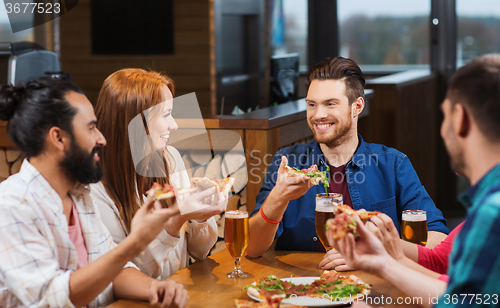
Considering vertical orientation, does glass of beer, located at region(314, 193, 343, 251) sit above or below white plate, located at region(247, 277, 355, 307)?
above

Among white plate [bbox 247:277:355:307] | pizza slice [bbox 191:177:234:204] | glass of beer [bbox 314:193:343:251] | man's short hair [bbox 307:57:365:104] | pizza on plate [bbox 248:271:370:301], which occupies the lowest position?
white plate [bbox 247:277:355:307]

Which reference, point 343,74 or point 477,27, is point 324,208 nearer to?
point 343,74

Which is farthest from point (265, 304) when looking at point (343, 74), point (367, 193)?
point (343, 74)

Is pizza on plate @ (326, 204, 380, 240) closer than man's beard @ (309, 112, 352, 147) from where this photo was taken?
Yes

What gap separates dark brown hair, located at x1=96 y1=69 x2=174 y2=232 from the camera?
6.02ft

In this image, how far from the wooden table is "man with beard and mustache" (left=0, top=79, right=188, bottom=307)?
111mm

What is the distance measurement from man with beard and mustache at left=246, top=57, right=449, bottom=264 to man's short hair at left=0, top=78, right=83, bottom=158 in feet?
2.86

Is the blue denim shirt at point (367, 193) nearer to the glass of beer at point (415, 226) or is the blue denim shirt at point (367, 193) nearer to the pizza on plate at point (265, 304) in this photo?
the glass of beer at point (415, 226)

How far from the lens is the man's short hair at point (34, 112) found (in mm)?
1404

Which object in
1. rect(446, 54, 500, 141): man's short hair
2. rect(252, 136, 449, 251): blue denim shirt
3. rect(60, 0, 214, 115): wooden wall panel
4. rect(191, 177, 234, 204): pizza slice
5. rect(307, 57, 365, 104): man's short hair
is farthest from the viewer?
rect(60, 0, 214, 115): wooden wall panel

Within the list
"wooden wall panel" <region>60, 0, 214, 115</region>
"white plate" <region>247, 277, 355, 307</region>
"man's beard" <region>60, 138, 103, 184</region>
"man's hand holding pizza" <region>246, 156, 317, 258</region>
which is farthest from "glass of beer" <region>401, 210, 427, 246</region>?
"wooden wall panel" <region>60, 0, 214, 115</region>

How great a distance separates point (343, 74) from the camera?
220 centimetres

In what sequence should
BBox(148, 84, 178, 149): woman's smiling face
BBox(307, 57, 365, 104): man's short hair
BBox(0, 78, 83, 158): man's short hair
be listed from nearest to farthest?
Result: BBox(0, 78, 83, 158): man's short hair, BBox(148, 84, 178, 149): woman's smiling face, BBox(307, 57, 365, 104): man's short hair

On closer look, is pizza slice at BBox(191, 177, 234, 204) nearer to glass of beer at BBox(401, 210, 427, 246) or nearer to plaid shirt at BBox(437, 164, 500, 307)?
glass of beer at BBox(401, 210, 427, 246)
